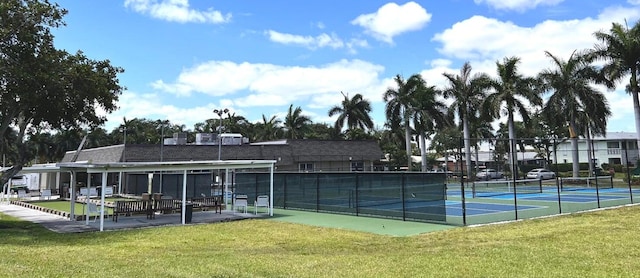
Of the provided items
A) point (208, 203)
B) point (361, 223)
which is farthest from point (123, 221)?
point (361, 223)

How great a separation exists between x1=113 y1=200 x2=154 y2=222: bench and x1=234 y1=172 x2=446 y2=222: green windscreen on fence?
22.7 ft

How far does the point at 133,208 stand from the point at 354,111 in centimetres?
4358

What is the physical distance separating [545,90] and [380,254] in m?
40.0

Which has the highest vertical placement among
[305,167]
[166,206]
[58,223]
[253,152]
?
[253,152]

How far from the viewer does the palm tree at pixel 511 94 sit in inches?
1735

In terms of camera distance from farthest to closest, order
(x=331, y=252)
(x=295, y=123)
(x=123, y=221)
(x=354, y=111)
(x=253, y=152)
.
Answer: (x=295, y=123) → (x=354, y=111) → (x=253, y=152) → (x=123, y=221) → (x=331, y=252)

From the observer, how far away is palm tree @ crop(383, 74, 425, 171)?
49.1 meters

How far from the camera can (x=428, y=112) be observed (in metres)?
49.3

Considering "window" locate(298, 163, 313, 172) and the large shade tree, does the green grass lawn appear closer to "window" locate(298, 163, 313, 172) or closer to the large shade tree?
the large shade tree

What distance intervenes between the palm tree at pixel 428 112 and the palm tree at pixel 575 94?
34.7 ft

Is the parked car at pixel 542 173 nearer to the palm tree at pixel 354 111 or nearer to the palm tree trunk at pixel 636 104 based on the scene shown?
the palm tree trunk at pixel 636 104

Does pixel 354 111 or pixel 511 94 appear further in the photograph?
pixel 354 111

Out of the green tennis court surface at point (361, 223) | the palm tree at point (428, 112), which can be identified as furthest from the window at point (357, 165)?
the green tennis court surface at point (361, 223)

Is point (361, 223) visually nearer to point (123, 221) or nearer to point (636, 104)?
point (123, 221)
